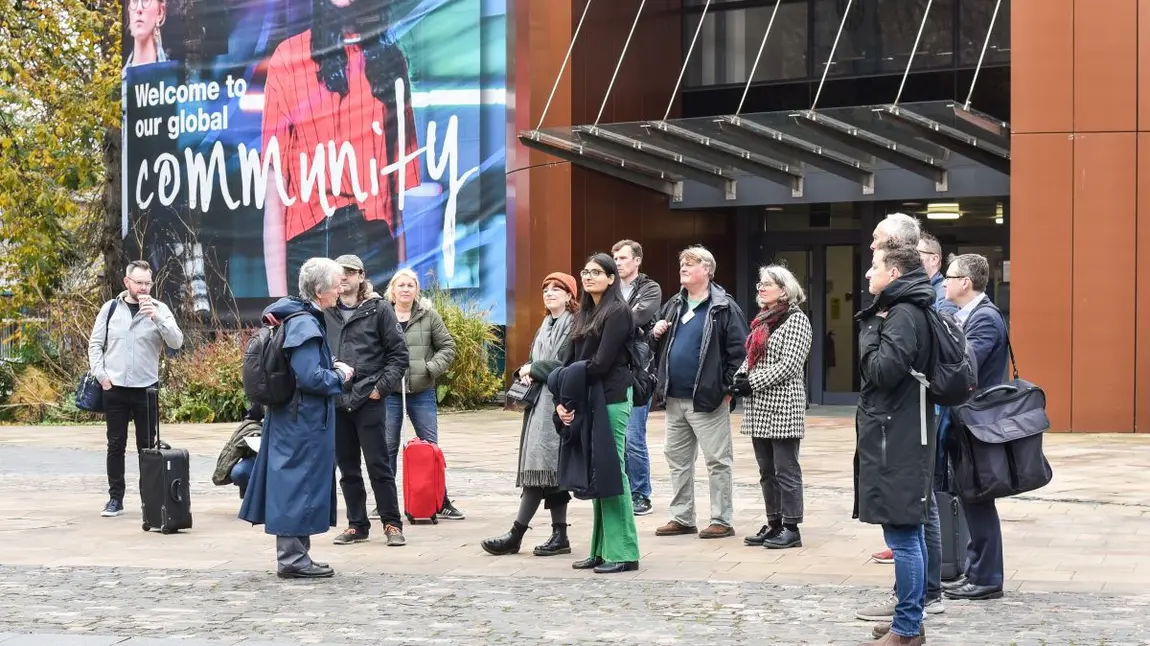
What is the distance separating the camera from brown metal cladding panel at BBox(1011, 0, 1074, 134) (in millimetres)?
16781

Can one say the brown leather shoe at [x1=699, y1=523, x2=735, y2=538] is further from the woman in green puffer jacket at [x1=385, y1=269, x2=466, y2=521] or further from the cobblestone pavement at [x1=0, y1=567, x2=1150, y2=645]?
the woman in green puffer jacket at [x1=385, y1=269, x2=466, y2=521]

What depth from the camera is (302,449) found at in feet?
27.0

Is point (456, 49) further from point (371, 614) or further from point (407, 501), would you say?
point (371, 614)

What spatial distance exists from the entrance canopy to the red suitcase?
816 cm

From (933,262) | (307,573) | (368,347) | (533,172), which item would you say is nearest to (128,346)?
(368,347)

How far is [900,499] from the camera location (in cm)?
629

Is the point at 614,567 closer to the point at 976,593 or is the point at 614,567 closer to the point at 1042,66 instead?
the point at 976,593

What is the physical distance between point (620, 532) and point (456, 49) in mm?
14860

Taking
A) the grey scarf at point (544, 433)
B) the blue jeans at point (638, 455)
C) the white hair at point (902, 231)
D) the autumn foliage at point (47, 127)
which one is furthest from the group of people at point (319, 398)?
the autumn foliage at point (47, 127)

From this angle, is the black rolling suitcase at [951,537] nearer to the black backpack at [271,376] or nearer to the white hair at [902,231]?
the white hair at [902,231]

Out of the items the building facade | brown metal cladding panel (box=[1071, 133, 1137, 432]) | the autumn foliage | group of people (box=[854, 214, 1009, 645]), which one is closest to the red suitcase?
group of people (box=[854, 214, 1009, 645])

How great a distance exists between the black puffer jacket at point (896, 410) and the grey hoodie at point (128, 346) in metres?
6.05

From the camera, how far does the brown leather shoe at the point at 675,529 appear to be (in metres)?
9.68

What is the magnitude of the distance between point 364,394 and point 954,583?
375 cm
